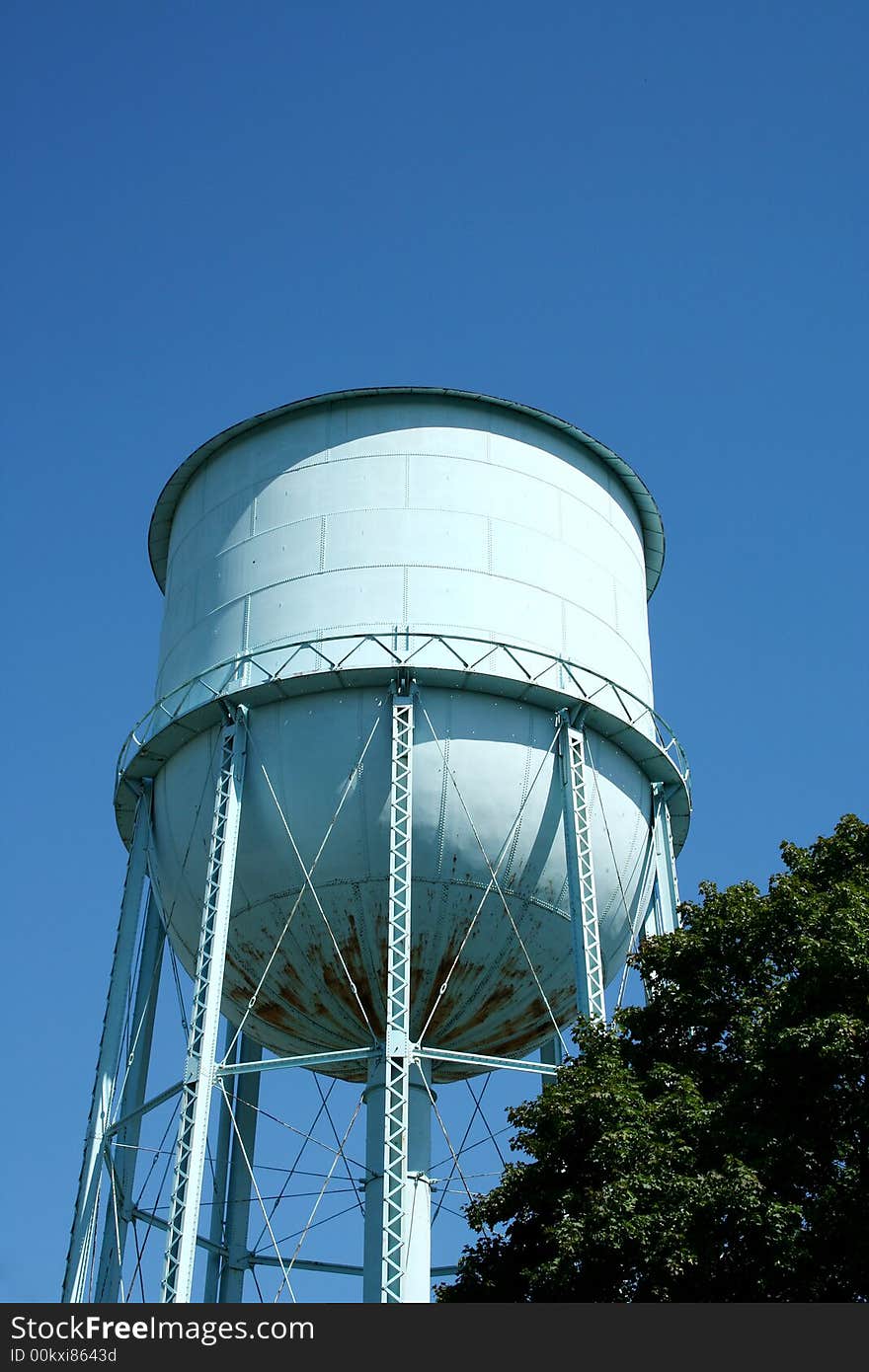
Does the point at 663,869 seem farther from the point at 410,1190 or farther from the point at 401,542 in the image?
the point at 401,542

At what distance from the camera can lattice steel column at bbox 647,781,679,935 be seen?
63.6ft

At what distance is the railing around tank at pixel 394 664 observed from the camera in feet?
59.7

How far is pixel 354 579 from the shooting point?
18.9m

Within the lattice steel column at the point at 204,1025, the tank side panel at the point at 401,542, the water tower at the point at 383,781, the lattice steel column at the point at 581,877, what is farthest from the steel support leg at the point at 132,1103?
the lattice steel column at the point at 581,877

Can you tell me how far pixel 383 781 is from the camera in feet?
58.7

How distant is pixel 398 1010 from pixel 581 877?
103 inches

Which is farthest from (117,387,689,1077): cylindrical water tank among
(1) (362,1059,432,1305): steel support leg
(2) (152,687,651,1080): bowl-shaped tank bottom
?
(1) (362,1059,432,1305): steel support leg

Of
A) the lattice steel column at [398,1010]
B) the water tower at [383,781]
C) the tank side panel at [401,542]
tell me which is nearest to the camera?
the lattice steel column at [398,1010]

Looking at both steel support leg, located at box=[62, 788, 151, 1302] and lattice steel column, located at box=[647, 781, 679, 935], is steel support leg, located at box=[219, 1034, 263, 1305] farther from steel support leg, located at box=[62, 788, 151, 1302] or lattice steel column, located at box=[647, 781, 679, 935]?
lattice steel column, located at box=[647, 781, 679, 935]

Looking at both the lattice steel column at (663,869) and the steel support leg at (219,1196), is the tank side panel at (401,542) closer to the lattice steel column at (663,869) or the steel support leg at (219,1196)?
the lattice steel column at (663,869)

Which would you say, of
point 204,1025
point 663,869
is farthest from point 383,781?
point 663,869

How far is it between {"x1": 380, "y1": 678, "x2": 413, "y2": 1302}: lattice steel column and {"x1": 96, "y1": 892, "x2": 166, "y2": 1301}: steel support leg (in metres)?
3.24

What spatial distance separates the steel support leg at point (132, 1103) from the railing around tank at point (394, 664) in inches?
112
